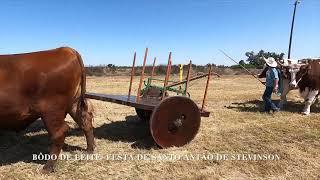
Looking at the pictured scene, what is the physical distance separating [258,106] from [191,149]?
5.63 meters

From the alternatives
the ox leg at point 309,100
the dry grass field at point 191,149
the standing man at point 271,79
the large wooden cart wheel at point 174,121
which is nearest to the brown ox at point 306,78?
the ox leg at point 309,100

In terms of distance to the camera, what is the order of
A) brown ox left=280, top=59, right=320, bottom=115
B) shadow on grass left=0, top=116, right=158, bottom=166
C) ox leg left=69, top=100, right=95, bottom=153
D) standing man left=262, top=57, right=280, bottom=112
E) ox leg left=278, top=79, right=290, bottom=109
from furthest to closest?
ox leg left=278, top=79, right=290, bottom=109 → brown ox left=280, top=59, right=320, bottom=115 → standing man left=262, top=57, right=280, bottom=112 → ox leg left=69, top=100, right=95, bottom=153 → shadow on grass left=0, top=116, right=158, bottom=166

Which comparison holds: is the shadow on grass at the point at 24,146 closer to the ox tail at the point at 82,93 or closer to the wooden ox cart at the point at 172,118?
the ox tail at the point at 82,93

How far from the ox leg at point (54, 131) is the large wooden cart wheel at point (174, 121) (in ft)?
4.80

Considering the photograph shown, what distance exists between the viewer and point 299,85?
11.5 m

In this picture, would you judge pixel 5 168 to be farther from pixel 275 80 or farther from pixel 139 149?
pixel 275 80

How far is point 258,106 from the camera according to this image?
39.7 feet

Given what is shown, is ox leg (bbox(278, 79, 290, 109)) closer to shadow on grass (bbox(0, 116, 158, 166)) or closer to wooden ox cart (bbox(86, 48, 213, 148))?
shadow on grass (bbox(0, 116, 158, 166))

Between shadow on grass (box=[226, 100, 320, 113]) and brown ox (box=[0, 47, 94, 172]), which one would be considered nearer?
brown ox (box=[0, 47, 94, 172])

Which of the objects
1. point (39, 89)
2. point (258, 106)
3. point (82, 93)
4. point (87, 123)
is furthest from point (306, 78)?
point (39, 89)

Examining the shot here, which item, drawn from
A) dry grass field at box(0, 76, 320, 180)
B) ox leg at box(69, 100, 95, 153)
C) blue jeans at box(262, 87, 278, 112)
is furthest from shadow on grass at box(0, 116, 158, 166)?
blue jeans at box(262, 87, 278, 112)

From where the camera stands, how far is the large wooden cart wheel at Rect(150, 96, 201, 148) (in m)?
6.74

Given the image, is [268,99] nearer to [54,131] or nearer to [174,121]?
[174,121]

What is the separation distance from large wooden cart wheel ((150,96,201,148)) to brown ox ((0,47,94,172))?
148cm
